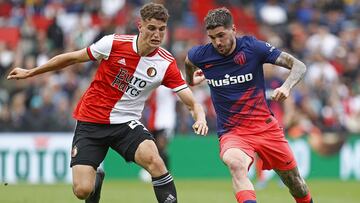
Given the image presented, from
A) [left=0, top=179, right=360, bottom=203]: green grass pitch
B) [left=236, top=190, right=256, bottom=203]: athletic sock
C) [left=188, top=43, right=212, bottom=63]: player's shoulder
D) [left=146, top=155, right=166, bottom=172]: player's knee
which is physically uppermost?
[left=188, top=43, right=212, bottom=63]: player's shoulder

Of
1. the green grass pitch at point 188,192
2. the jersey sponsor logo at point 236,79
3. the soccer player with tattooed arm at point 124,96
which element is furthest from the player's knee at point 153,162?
the green grass pitch at point 188,192

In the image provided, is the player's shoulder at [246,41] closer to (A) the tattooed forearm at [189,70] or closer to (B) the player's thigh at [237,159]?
(A) the tattooed forearm at [189,70]

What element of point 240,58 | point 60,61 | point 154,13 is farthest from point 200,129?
point 60,61

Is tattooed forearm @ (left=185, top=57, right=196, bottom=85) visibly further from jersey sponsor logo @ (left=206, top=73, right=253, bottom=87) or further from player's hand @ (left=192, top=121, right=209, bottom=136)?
player's hand @ (left=192, top=121, right=209, bottom=136)

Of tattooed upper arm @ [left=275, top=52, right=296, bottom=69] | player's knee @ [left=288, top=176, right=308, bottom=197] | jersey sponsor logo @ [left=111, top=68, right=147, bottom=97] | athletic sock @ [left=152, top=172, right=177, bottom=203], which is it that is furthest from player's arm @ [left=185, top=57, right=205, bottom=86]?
player's knee @ [left=288, top=176, right=308, bottom=197]

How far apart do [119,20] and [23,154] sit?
4.47m

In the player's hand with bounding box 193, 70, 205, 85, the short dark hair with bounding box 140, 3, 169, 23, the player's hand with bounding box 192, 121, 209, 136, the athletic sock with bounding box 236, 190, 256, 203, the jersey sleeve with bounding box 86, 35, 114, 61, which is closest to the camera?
the athletic sock with bounding box 236, 190, 256, 203

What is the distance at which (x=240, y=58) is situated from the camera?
10.6 m

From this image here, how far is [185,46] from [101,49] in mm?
11966

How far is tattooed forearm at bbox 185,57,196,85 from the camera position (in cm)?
1100

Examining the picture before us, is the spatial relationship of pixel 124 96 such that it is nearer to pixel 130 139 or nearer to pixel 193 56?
pixel 130 139

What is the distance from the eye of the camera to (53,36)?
22.1 metres

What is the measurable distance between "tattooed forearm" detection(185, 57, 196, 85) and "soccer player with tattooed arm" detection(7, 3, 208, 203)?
395mm

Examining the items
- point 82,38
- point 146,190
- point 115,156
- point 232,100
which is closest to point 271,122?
point 232,100
